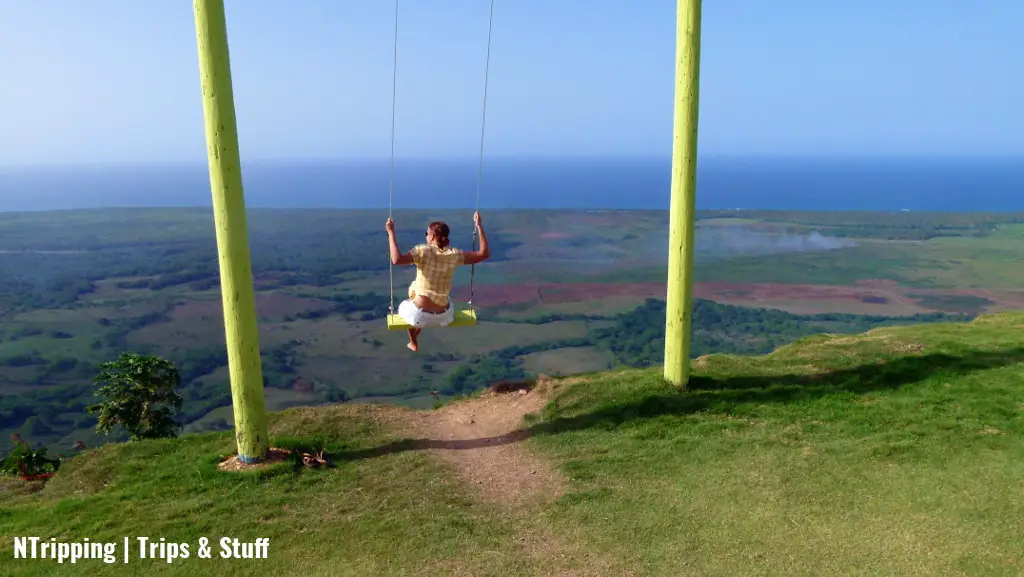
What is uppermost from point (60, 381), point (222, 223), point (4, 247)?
point (222, 223)

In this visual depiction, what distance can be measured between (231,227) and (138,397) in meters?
5.71

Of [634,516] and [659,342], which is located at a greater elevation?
[634,516]

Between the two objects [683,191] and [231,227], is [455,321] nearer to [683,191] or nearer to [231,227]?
[231,227]

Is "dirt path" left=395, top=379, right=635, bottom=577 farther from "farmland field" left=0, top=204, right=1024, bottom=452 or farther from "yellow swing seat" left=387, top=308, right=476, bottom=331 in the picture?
"farmland field" left=0, top=204, right=1024, bottom=452

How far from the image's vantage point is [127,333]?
49.6 metres

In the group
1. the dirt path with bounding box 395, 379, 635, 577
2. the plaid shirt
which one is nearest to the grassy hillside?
the dirt path with bounding box 395, 379, 635, 577

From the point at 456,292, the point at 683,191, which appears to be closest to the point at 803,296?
the point at 456,292

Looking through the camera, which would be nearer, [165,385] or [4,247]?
[165,385]

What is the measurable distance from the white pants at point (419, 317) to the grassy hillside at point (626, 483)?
5.85 feet

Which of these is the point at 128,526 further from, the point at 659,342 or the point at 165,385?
the point at 659,342

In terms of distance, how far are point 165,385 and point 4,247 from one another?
83039 millimetres

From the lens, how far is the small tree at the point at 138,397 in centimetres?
1173

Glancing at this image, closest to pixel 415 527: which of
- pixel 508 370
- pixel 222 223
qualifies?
pixel 222 223

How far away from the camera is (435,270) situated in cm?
895
